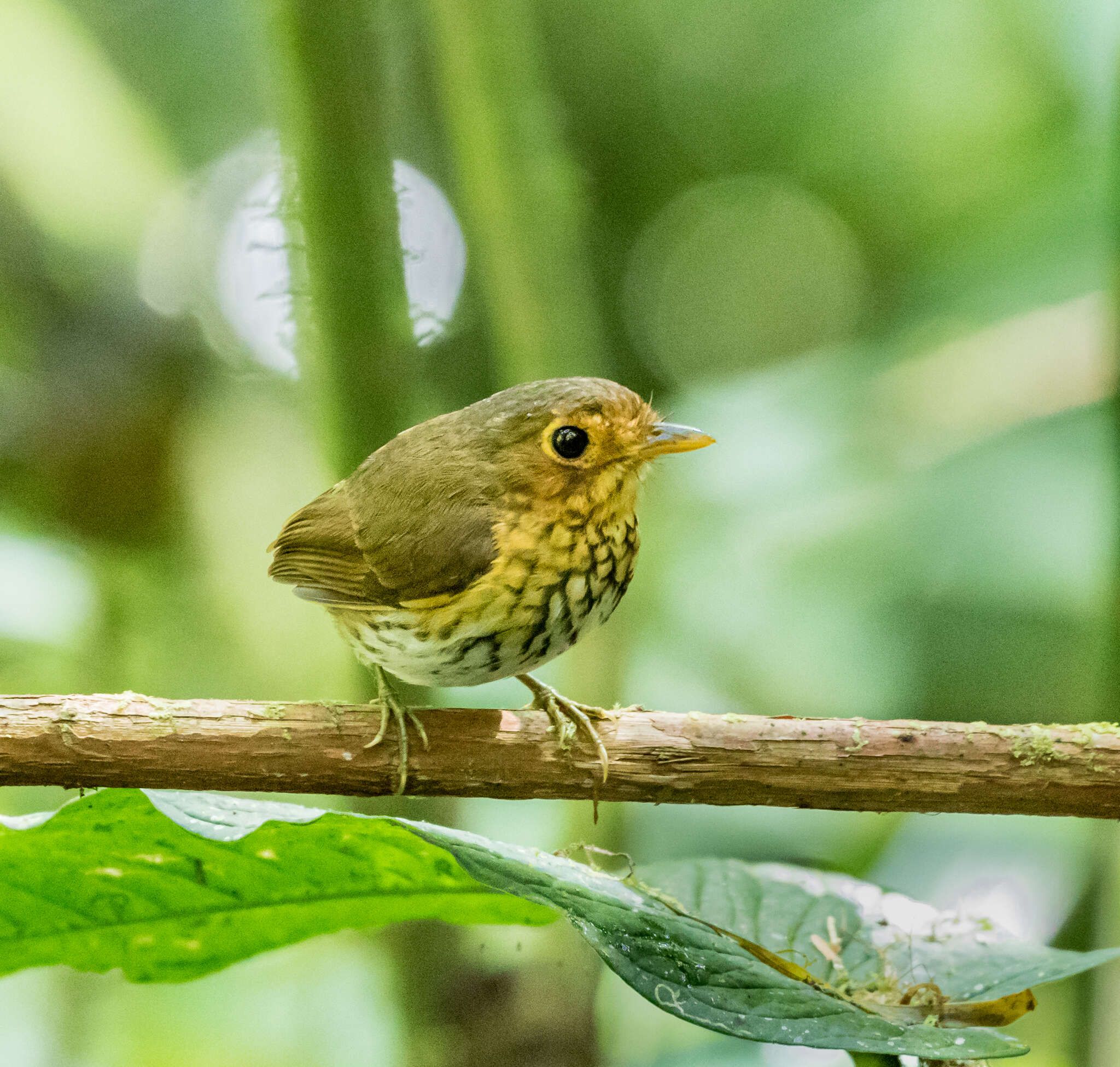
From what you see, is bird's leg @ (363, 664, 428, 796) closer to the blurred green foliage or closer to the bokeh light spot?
the blurred green foliage

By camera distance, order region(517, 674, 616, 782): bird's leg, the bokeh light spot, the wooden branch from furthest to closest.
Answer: the bokeh light spot
region(517, 674, 616, 782): bird's leg
the wooden branch

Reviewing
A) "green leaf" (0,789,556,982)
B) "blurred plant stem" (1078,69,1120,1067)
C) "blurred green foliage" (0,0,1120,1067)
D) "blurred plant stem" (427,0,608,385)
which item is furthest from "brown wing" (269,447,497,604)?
"blurred plant stem" (1078,69,1120,1067)

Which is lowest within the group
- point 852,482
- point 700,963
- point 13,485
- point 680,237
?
point 700,963

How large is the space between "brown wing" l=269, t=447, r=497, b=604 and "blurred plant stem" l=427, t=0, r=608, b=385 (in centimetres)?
53

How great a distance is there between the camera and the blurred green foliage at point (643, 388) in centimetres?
207

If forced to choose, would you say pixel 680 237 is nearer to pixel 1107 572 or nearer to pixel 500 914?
pixel 1107 572

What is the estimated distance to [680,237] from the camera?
3.03 m

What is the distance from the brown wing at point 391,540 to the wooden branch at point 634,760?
0.26 m

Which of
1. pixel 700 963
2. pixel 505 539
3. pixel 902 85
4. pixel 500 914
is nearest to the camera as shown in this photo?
pixel 700 963

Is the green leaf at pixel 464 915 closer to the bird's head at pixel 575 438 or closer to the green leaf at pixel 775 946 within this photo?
the green leaf at pixel 775 946

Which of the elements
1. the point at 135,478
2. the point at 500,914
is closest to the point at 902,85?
the point at 135,478

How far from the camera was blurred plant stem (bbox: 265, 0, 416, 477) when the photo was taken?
1554mm

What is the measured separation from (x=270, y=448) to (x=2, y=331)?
2.34 feet

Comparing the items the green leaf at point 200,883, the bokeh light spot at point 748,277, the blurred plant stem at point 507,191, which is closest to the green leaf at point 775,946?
the green leaf at point 200,883
